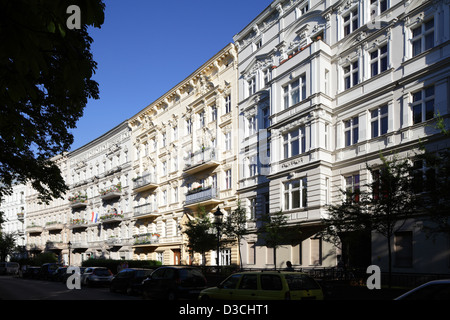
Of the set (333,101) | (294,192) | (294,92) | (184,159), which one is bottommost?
(294,192)

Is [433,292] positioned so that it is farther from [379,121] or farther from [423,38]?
[423,38]

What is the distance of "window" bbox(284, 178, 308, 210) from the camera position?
25.3 metres

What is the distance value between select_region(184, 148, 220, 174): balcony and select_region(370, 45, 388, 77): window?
51.2ft

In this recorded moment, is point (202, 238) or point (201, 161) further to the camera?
point (201, 161)

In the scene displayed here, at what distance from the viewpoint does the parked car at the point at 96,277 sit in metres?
29.3

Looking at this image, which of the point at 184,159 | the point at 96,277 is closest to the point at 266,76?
the point at 184,159

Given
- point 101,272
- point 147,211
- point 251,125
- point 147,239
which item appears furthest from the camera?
point 147,211

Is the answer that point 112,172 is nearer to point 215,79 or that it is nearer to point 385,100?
point 215,79

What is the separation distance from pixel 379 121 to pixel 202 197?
685 inches

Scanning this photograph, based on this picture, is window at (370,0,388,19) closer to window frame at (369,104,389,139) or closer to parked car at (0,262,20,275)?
window frame at (369,104,389,139)

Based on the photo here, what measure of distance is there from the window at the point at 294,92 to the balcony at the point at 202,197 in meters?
10.5

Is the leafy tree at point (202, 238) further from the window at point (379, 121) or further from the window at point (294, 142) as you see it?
the window at point (379, 121)

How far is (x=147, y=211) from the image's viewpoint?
4484 cm

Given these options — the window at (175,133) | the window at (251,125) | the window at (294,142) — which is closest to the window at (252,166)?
the window at (251,125)
